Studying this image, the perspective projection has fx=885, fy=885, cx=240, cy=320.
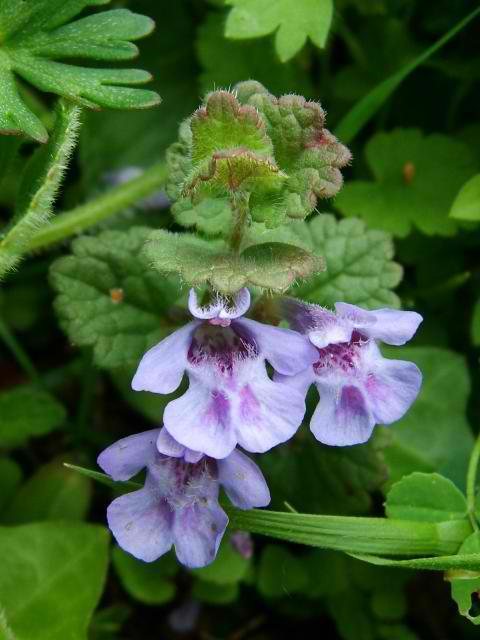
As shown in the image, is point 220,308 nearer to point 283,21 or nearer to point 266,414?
point 266,414

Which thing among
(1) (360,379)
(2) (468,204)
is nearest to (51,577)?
(1) (360,379)

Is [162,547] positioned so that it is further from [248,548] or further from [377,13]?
[377,13]

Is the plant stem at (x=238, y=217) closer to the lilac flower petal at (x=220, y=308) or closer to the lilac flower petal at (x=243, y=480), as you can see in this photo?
the lilac flower petal at (x=220, y=308)

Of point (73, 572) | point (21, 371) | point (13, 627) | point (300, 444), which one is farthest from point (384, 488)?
point (21, 371)

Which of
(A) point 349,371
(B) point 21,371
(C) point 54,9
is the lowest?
(B) point 21,371

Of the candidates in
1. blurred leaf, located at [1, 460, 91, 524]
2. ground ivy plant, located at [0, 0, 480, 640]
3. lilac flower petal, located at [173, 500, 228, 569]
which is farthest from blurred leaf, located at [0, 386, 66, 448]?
lilac flower petal, located at [173, 500, 228, 569]

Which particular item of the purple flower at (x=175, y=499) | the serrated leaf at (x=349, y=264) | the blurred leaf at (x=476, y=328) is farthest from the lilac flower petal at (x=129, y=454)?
the blurred leaf at (x=476, y=328)
